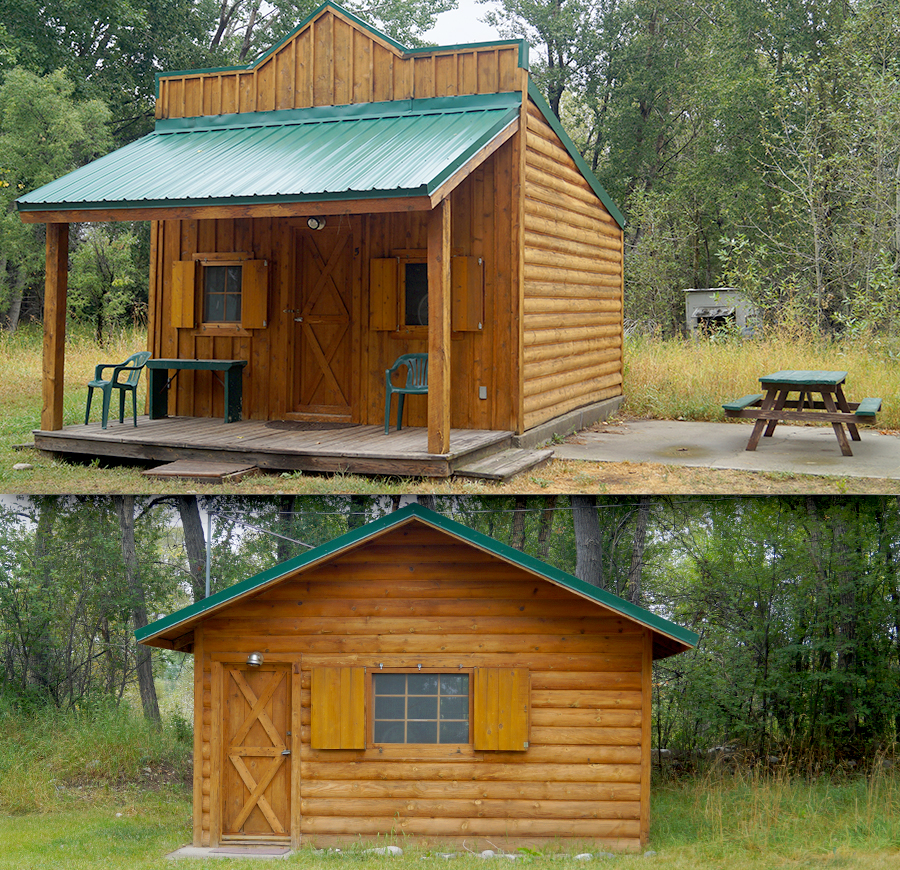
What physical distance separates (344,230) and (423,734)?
213 inches

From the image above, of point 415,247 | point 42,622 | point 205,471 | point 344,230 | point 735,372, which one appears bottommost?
point 42,622

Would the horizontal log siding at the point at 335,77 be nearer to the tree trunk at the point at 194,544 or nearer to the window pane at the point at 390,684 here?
the window pane at the point at 390,684

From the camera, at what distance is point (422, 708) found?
7.43 meters

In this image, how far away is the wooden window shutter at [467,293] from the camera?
9.26m

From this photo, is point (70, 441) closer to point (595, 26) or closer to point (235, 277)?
point (235, 277)

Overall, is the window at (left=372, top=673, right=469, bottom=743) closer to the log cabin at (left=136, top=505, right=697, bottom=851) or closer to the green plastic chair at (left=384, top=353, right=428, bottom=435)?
the log cabin at (left=136, top=505, right=697, bottom=851)

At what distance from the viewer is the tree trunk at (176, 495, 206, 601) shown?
54.3 feet

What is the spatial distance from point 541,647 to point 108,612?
10.7m

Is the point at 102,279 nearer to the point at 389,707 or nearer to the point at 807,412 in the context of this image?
the point at 389,707

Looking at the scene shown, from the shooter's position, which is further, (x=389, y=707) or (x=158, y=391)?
(x=158, y=391)

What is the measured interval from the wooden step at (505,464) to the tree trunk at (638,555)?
20.7 ft

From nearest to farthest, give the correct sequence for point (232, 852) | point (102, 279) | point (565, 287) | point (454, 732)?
1. point (232, 852)
2. point (454, 732)
3. point (565, 287)
4. point (102, 279)

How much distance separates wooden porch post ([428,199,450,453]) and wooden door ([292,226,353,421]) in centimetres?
265

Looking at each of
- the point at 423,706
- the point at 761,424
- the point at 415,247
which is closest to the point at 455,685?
the point at 423,706
